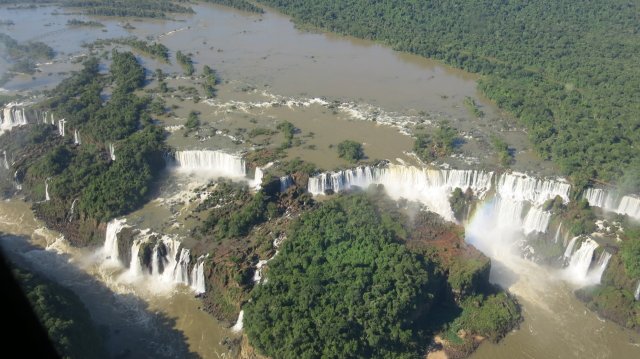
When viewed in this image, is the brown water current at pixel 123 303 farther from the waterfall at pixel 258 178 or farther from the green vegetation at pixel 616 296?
the green vegetation at pixel 616 296

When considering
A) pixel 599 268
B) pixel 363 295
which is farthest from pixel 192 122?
pixel 599 268

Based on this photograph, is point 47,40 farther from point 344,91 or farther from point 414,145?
point 414,145

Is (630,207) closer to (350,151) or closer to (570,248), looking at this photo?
(570,248)

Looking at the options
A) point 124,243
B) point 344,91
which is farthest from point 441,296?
point 344,91

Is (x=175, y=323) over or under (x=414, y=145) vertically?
under

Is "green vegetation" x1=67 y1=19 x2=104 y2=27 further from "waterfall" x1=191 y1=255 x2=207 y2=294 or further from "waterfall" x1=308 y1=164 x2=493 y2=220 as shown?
"waterfall" x1=191 y1=255 x2=207 y2=294
